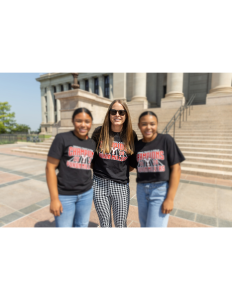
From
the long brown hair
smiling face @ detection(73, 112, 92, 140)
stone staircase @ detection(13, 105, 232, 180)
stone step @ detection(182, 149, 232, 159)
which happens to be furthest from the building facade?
smiling face @ detection(73, 112, 92, 140)

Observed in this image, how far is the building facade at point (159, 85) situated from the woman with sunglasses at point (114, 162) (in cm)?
1630

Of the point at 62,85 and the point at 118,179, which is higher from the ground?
the point at 62,85

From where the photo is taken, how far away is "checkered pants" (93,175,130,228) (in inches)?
79.6

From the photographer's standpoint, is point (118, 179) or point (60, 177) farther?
point (118, 179)

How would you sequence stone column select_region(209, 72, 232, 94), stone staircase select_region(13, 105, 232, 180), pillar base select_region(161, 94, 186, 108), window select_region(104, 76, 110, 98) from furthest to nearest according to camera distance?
window select_region(104, 76, 110, 98)
pillar base select_region(161, 94, 186, 108)
stone column select_region(209, 72, 232, 94)
stone staircase select_region(13, 105, 232, 180)

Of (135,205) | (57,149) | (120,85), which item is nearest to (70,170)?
(57,149)

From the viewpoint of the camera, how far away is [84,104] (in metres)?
13.3

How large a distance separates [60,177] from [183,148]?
765 centimetres

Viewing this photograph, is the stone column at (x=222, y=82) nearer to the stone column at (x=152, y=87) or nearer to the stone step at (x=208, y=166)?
the stone column at (x=152, y=87)

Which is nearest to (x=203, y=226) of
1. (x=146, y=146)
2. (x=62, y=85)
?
(x=146, y=146)

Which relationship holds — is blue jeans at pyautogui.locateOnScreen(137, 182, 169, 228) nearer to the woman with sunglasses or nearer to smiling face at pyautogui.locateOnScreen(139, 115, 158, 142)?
the woman with sunglasses
